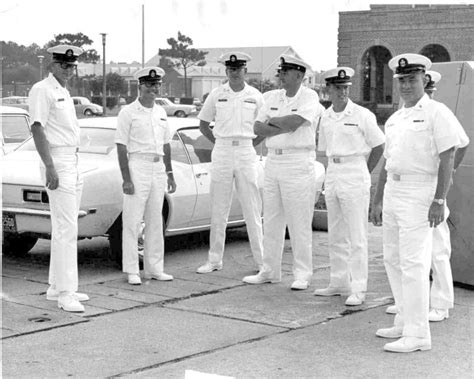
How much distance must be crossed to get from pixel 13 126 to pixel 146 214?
17.1 feet

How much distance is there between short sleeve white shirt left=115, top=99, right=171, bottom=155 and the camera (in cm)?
873

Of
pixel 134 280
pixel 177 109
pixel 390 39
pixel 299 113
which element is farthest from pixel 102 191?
pixel 177 109

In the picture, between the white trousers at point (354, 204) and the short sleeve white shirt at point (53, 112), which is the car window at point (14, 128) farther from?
the white trousers at point (354, 204)

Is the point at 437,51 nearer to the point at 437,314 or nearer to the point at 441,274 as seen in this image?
the point at 441,274

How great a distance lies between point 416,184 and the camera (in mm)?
6516

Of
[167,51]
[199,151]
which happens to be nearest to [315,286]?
[199,151]

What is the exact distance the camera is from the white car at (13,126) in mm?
13258

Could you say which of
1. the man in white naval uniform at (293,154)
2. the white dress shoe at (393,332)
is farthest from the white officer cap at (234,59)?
the white dress shoe at (393,332)

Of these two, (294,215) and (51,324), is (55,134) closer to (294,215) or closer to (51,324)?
(51,324)

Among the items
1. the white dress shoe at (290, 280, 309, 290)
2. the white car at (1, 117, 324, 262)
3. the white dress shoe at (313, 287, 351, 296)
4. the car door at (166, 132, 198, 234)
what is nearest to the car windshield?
the white car at (1, 117, 324, 262)

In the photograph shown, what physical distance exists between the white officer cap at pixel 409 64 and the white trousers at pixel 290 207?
211 cm

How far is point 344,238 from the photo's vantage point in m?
8.39

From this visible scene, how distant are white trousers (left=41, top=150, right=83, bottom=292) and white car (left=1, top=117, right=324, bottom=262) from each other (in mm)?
1272

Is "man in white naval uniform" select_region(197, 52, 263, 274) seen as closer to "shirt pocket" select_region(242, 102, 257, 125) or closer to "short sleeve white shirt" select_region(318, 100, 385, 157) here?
"shirt pocket" select_region(242, 102, 257, 125)
